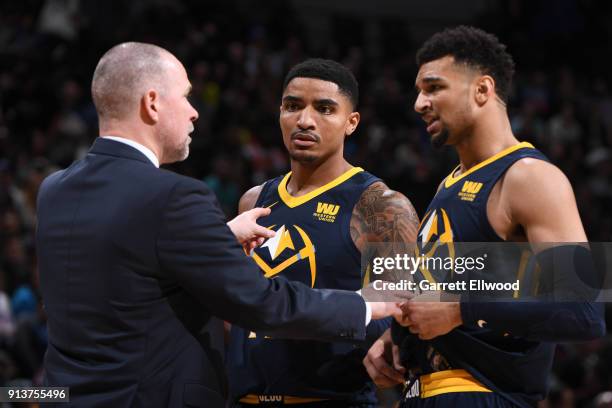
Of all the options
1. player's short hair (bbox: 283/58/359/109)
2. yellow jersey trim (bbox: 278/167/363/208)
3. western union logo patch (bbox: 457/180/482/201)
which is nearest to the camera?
western union logo patch (bbox: 457/180/482/201)

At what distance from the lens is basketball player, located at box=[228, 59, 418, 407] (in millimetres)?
3807

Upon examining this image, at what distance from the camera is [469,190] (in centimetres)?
356

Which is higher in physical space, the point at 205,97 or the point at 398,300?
the point at 205,97

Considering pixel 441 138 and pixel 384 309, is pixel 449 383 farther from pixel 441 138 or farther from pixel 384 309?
pixel 441 138

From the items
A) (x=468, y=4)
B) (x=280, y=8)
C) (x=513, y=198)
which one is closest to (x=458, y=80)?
(x=513, y=198)

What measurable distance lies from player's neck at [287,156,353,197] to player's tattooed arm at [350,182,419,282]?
0.25 metres

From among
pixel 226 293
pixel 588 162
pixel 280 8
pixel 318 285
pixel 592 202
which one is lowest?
pixel 226 293

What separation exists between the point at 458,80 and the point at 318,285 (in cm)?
108

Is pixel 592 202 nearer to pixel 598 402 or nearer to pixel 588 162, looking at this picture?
pixel 588 162

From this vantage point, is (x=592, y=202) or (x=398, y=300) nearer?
(x=398, y=300)

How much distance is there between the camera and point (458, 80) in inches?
147

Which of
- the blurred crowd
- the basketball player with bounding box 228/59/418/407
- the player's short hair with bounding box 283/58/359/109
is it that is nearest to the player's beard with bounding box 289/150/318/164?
the basketball player with bounding box 228/59/418/407

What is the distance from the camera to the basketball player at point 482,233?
3188mm

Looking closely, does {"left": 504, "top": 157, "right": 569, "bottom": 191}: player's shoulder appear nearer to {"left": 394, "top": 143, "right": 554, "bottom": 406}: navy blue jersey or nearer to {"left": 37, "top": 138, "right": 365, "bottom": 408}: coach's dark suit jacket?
{"left": 394, "top": 143, "right": 554, "bottom": 406}: navy blue jersey
